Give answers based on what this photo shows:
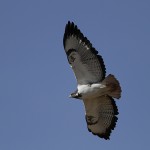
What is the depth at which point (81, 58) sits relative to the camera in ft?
44.1

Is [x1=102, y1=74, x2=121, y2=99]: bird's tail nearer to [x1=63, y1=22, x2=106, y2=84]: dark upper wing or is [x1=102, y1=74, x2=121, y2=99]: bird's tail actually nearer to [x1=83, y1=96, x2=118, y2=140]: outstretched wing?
[x1=63, y1=22, x2=106, y2=84]: dark upper wing

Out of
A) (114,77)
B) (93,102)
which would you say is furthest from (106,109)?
Result: (114,77)

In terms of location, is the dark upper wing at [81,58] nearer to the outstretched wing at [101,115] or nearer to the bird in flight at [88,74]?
the bird in flight at [88,74]

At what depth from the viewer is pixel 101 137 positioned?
14297 mm

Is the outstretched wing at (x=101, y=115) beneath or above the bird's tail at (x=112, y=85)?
beneath

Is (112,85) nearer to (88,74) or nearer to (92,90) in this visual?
(92,90)

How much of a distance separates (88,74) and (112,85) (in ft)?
2.68

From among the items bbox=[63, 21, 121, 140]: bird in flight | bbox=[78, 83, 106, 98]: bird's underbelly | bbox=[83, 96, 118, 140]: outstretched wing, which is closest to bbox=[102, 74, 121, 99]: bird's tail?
bbox=[63, 21, 121, 140]: bird in flight

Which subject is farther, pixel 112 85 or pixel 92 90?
pixel 92 90

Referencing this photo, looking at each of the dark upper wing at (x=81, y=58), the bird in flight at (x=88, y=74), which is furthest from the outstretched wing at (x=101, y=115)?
the dark upper wing at (x=81, y=58)

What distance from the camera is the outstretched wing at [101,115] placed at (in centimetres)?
1382

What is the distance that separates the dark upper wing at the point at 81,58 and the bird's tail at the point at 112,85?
13.6 inches

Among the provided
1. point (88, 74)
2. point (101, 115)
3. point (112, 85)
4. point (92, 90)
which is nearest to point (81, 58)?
point (88, 74)

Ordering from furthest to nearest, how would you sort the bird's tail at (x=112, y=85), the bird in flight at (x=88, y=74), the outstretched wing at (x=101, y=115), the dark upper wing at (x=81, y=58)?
the outstretched wing at (x=101, y=115) → the dark upper wing at (x=81, y=58) → the bird in flight at (x=88, y=74) → the bird's tail at (x=112, y=85)
